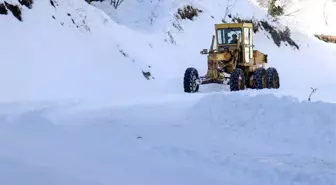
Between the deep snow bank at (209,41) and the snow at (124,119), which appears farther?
the deep snow bank at (209,41)

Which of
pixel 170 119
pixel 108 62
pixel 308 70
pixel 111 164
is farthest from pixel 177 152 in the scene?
pixel 308 70

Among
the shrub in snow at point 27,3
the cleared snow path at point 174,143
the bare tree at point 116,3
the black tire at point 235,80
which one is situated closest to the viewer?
the cleared snow path at point 174,143

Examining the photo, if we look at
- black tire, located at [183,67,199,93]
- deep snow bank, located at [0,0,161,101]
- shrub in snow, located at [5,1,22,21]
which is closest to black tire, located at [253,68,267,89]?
black tire, located at [183,67,199,93]

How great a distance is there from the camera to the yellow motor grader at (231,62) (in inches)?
697

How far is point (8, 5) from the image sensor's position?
1623 centimetres

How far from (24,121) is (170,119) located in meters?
2.62

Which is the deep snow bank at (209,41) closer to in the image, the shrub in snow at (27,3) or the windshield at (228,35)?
the windshield at (228,35)

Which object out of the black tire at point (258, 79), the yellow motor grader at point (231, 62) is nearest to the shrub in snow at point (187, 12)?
the yellow motor grader at point (231, 62)

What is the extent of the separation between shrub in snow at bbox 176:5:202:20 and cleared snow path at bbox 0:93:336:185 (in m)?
14.9

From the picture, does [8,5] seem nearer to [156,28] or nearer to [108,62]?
[108,62]

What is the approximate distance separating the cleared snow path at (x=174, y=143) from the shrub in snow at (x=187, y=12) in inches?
588

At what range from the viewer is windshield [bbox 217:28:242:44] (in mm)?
18391

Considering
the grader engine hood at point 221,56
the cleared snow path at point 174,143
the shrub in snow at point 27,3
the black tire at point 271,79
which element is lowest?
the cleared snow path at point 174,143

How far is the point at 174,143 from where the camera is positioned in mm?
8117
